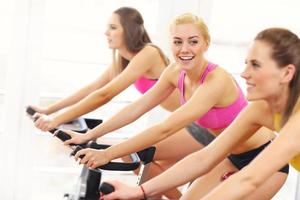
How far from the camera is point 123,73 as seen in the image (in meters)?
2.83

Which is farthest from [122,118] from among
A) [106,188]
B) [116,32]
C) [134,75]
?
[106,188]

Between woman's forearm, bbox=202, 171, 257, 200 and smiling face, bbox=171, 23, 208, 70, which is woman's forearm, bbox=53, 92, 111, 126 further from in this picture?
woman's forearm, bbox=202, 171, 257, 200

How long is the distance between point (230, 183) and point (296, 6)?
7.82 ft

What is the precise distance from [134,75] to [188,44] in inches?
18.2

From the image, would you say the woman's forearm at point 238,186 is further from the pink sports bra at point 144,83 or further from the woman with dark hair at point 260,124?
the pink sports bra at point 144,83

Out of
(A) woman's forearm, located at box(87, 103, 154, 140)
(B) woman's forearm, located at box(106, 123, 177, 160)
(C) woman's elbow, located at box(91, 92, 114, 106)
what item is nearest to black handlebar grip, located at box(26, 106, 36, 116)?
(C) woman's elbow, located at box(91, 92, 114, 106)

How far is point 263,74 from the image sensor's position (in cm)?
192

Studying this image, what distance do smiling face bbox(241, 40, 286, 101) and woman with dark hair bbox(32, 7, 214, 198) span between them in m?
0.82

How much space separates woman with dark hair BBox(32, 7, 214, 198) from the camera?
2.80 m

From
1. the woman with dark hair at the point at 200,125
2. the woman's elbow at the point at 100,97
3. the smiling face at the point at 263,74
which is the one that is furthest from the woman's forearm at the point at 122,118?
the smiling face at the point at 263,74

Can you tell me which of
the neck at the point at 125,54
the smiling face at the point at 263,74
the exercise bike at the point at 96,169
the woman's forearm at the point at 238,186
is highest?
the smiling face at the point at 263,74

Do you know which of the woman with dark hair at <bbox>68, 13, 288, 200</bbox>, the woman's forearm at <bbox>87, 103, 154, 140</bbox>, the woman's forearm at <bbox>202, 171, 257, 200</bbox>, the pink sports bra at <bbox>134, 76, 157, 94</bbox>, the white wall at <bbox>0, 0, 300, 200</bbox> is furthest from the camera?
the white wall at <bbox>0, 0, 300, 200</bbox>

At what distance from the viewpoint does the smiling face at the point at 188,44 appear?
2.46 meters

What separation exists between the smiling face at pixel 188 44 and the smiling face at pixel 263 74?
0.54m
